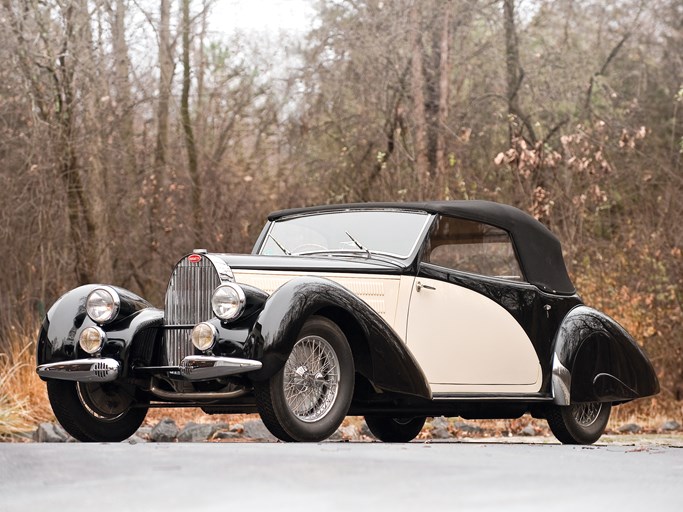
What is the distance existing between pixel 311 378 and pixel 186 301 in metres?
0.95

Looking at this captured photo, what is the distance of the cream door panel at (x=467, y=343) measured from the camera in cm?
802

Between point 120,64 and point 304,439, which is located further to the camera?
point 120,64

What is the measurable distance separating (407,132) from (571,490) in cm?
1622

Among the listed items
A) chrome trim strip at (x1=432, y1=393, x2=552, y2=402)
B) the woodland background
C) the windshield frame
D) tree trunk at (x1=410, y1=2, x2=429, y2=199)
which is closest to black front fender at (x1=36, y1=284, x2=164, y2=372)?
the windshield frame

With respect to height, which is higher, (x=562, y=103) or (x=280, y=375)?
(x=562, y=103)

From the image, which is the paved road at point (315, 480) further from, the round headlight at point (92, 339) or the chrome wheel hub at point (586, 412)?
the chrome wheel hub at point (586, 412)

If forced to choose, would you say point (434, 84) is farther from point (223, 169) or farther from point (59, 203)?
point (59, 203)

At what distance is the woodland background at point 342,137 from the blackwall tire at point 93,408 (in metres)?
4.59

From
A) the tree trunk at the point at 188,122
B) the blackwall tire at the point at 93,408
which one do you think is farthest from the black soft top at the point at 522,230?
the tree trunk at the point at 188,122

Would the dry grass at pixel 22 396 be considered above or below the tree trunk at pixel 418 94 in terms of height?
below

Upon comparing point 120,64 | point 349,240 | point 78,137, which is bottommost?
point 349,240

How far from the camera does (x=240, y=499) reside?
4.47 m

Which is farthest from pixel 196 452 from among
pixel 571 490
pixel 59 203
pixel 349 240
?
pixel 59 203

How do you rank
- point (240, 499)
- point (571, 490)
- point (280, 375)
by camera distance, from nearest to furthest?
point (240, 499), point (571, 490), point (280, 375)
